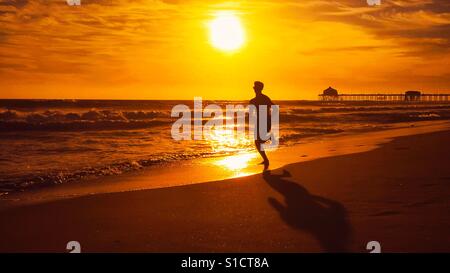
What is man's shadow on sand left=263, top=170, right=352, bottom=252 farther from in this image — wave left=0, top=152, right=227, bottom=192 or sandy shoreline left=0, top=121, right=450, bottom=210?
wave left=0, top=152, right=227, bottom=192

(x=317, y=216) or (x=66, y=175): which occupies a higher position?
(x=66, y=175)

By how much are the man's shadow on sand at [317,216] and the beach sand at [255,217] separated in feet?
0.04

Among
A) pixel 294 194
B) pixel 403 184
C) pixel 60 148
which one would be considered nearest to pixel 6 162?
pixel 60 148

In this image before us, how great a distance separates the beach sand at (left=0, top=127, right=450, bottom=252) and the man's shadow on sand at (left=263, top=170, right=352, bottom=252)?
0.01 metres

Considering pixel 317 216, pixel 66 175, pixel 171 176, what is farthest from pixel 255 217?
pixel 66 175

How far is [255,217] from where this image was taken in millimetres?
6445

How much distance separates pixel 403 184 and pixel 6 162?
368 inches

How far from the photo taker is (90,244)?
17.8ft

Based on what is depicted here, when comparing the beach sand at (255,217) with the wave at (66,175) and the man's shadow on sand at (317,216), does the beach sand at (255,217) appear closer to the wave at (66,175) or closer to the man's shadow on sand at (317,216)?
the man's shadow on sand at (317,216)

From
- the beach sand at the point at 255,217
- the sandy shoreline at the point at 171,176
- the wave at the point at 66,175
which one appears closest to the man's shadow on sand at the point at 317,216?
the beach sand at the point at 255,217

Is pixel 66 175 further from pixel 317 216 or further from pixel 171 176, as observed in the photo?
pixel 317 216

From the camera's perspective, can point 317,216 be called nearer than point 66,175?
Yes

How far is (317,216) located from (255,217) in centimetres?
75
